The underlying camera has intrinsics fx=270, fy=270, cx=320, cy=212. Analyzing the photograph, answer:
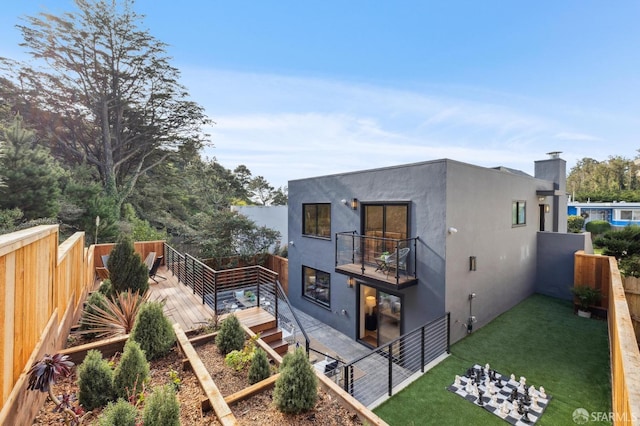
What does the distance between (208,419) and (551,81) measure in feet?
48.1

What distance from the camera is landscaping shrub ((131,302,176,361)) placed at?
3838mm

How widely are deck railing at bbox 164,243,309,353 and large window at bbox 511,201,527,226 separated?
7.77 meters

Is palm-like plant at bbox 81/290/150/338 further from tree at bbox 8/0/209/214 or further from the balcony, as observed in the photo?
tree at bbox 8/0/209/214

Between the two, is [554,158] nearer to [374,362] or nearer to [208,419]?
[374,362]

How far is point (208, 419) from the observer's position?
271cm

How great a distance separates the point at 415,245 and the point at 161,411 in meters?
6.09

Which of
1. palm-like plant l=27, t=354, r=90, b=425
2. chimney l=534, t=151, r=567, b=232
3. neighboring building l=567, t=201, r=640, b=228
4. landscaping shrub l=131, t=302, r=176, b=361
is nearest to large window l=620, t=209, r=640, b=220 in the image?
neighboring building l=567, t=201, r=640, b=228

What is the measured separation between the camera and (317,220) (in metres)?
10.2

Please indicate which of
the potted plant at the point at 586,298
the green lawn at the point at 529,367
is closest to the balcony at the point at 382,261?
the green lawn at the point at 529,367

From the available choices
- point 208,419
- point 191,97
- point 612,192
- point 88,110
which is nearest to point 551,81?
point 208,419

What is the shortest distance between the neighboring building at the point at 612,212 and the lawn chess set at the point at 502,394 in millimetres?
25528

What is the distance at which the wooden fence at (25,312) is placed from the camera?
78.4 inches

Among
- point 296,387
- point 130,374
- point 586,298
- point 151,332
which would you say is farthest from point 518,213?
point 130,374

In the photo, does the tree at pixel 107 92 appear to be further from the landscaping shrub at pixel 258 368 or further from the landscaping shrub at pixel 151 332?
the landscaping shrub at pixel 258 368
